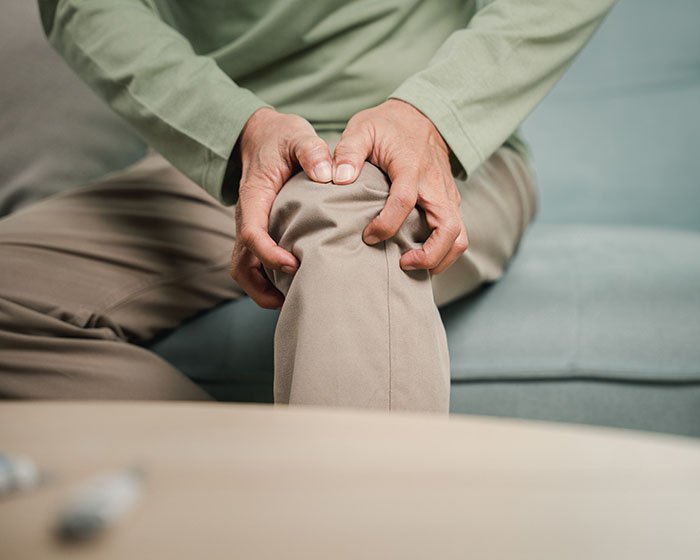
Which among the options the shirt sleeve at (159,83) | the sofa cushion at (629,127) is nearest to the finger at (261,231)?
the shirt sleeve at (159,83)

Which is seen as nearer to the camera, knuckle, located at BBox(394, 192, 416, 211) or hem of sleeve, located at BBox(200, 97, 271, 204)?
knuckle, located at BBox(394, 192, 416, 211)

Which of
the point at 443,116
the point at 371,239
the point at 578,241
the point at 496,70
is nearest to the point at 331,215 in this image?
the point at 371,239

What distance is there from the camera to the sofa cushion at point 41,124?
47.7 inches

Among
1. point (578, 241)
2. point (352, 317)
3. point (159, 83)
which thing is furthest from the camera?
point (578, 241)

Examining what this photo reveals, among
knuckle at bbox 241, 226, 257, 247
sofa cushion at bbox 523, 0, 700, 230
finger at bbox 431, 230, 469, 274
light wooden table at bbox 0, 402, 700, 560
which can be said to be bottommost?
sofa cushion at bbox 523, 0, 700, 230

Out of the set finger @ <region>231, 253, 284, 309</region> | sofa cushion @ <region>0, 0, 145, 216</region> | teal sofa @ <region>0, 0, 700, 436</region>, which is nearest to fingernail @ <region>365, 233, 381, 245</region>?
finger @ <region>231, 253, 284, 309</region>

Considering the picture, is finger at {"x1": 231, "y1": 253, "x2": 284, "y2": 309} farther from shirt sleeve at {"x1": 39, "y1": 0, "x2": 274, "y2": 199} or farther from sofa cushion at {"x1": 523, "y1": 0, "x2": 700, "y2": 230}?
sofa cushion at {"x1": 523, "y1": 0, "x2": 700, "y2": 230}

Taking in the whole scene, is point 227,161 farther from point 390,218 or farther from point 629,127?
point 629,127

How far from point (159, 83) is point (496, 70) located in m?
0.36

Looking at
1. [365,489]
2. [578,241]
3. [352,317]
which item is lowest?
[578,241]

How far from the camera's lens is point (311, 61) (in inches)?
35.4

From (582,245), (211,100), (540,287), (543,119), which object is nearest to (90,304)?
(211,100)

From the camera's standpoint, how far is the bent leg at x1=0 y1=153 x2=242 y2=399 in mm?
773

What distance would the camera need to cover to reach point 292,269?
2.00 feet
